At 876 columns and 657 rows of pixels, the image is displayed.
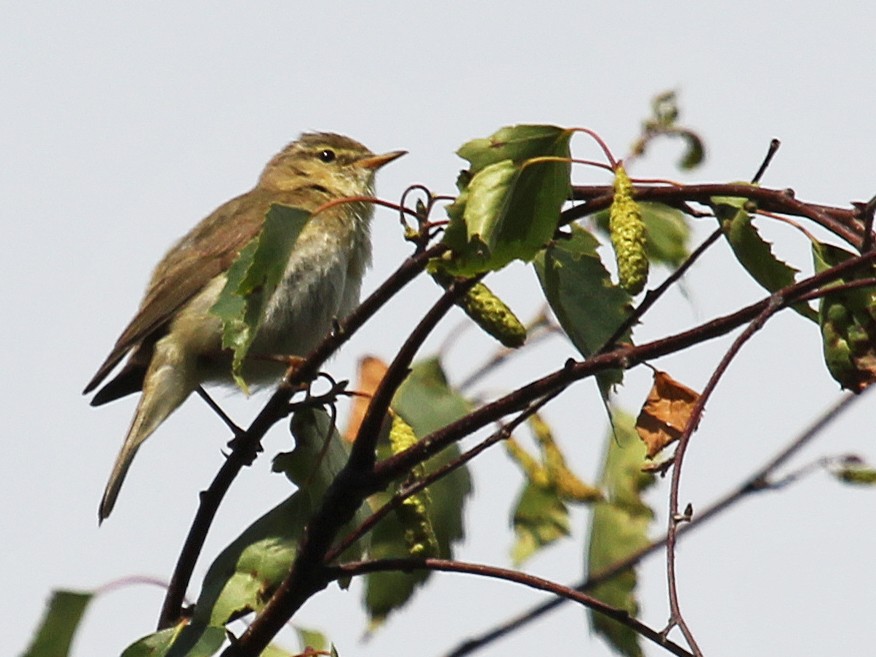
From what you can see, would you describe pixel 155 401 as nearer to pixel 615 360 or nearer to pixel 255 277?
pixel 255 277

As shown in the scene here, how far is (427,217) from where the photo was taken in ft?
7.91

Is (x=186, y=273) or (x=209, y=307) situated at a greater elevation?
(x=186, y=273)

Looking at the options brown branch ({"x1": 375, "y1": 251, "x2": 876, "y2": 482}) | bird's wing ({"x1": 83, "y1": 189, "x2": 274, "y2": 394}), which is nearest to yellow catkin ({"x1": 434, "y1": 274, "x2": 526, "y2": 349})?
brown branch ({"x1": 375, "y1": 251, "x2": 876, "y2": 482})

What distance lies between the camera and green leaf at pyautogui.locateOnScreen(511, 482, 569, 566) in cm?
378

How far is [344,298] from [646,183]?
2.80m

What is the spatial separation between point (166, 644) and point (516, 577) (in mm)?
808

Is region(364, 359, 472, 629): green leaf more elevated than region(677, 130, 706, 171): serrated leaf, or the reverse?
region(677, 130, 706, 171): serrated leaf

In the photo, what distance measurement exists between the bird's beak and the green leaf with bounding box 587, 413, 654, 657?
2.36 metres

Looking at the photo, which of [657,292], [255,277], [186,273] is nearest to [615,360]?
[657,292]

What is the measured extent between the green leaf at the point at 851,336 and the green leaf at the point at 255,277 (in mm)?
981

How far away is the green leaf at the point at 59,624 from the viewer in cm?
309

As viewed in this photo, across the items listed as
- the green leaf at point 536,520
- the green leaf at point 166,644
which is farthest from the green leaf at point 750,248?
the green leaf at point 536,520

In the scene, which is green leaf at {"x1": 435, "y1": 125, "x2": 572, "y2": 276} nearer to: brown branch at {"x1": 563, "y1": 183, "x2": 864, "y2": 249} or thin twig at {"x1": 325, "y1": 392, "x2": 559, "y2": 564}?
brown branch at {"x1": 563, "y1": 183, "x2": 864, "y2": 249}

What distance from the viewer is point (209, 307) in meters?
4.73
